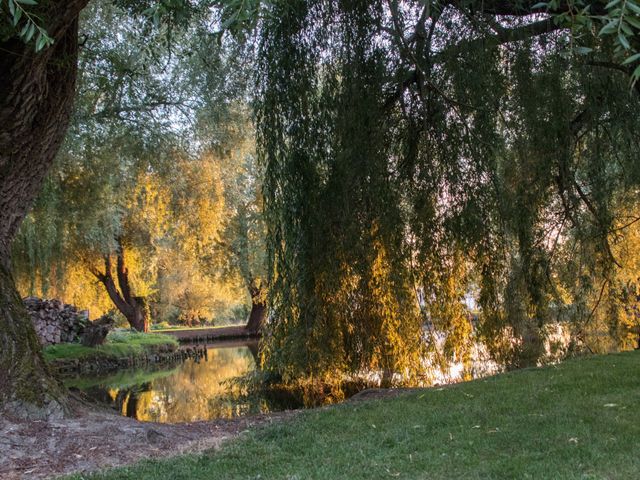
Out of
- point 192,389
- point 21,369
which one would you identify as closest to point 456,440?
point 21,369

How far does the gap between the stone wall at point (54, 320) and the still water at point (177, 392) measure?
233 cm

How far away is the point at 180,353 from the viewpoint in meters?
18.5

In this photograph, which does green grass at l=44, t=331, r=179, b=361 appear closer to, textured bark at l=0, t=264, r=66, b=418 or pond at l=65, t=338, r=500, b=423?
pond at l=65, t=338, r=500, b=423

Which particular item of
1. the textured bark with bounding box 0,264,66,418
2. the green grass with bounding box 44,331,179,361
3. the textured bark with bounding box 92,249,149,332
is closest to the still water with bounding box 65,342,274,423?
the green grass with bounding box 44,331,179,361

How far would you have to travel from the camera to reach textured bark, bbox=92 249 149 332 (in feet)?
59.6

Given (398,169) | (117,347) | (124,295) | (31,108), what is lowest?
(117,347)

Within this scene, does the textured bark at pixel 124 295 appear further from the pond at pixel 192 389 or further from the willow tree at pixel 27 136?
the willow tree at pixel 27 136

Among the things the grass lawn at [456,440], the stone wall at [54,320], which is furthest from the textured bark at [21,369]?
the stone wall at [54,320]

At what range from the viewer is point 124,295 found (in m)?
19.3

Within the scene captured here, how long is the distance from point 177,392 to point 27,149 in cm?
653

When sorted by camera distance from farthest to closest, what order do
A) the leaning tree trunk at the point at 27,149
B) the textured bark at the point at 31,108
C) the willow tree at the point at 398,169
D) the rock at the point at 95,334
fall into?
the rock at the point at 95,334 < the willow tree at the point at 398,169 < the textured bark at the point at 31,108 < the leaning tree trunk at the point at 27,149

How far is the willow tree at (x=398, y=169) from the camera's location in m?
5.80

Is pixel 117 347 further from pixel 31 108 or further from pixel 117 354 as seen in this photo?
pixel 31 108

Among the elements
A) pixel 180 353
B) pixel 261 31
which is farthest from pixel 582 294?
pixel 180 353
